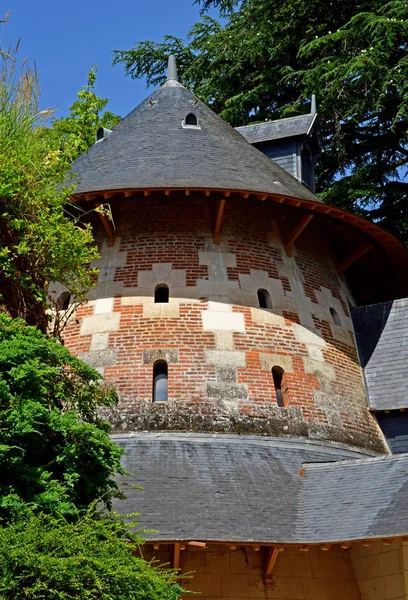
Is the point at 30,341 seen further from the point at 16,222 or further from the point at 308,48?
the point at 308,48

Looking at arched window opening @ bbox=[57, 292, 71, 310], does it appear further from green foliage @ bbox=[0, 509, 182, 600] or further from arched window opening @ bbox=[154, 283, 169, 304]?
green foliage @ bbox=[0, 509, 182, 600]

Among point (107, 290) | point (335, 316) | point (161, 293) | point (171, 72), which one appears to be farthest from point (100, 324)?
point (171, 72)

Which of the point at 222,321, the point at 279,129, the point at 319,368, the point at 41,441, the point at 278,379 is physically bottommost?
the point at 41,441

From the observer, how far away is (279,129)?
16.2m

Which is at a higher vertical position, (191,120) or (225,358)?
(191,120)

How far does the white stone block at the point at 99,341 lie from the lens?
37.1ft

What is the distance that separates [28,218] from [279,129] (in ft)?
27.6

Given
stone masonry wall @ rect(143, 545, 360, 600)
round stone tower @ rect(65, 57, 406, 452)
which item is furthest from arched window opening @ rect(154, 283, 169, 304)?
stone masonry wall @ rect(143, 545, 360, 600)

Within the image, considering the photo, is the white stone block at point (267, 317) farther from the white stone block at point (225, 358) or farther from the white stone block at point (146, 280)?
the white stone block at point (146, 280)

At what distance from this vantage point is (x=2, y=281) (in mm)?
8805

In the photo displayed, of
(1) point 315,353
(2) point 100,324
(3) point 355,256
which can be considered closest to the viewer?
(2) point 100,324

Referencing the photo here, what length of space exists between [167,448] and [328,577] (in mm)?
2445

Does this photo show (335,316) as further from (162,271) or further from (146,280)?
(146,280)

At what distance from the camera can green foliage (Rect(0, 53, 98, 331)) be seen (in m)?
8.68
